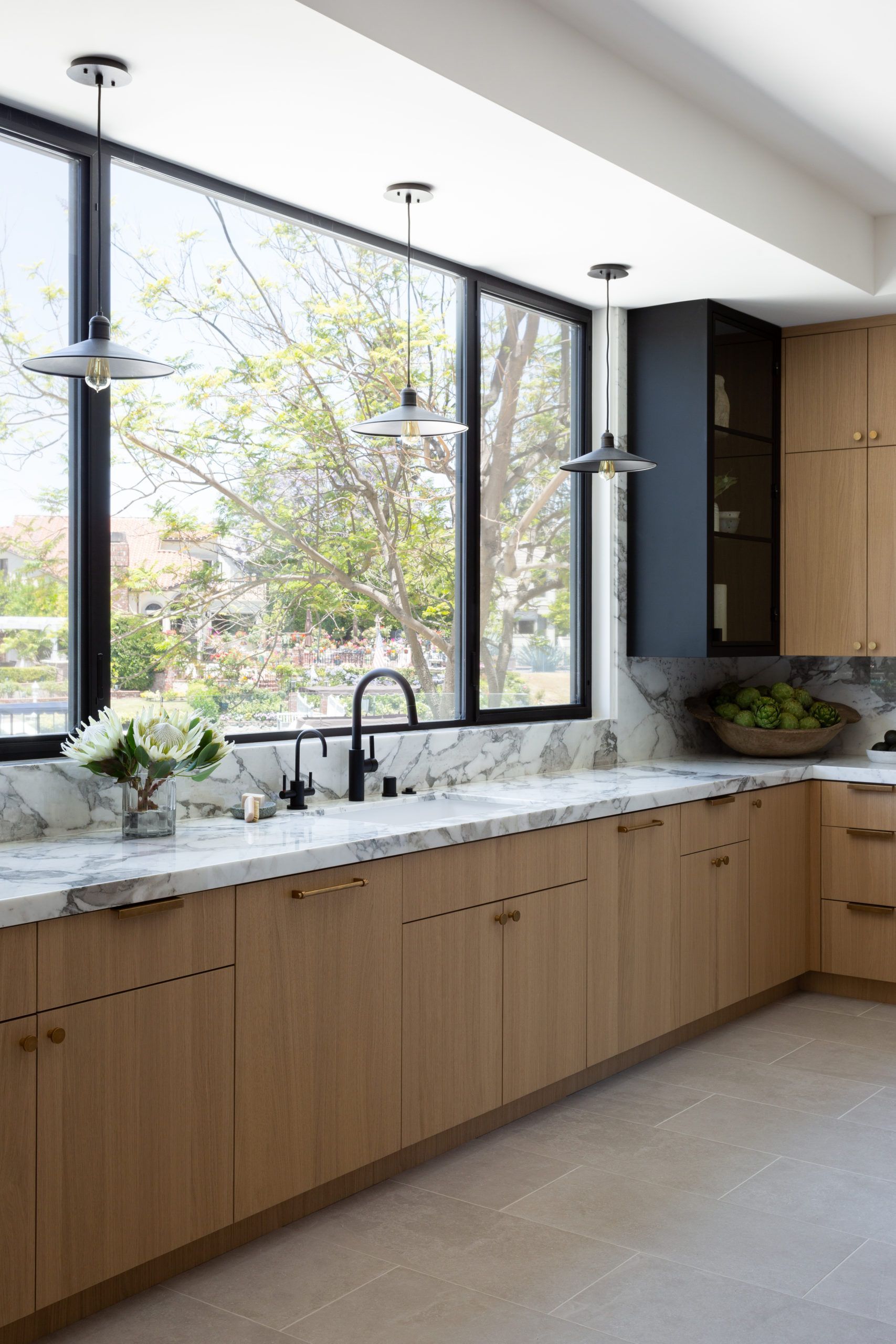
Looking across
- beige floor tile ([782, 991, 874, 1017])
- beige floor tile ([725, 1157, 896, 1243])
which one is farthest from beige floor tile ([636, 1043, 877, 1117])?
beige floor tile ([782, 991, 874, 1017])

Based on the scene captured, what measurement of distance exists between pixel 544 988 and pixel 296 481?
1.57m

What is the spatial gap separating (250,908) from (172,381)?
1433 millimetres

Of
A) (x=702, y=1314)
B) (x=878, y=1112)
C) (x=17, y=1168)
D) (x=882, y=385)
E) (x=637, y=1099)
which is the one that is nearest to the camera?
(x=17, y=1168)

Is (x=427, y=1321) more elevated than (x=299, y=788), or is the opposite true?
(x=299, y=788)

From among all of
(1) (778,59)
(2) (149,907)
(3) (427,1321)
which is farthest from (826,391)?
(3) (427,1321)

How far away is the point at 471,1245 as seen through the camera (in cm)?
265

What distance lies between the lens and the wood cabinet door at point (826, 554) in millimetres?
4824

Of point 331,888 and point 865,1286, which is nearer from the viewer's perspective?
point 865,1286

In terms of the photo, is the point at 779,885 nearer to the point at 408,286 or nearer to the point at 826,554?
the point at 826,554

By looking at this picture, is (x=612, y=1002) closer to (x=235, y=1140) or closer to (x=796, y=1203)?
(x=796, y=1203)

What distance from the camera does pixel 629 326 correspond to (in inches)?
183

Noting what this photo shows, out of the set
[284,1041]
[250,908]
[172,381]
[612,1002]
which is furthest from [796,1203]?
[172,381]

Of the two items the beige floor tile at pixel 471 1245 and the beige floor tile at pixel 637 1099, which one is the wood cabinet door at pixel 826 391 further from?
the beige floor tile at pixel 471 1245

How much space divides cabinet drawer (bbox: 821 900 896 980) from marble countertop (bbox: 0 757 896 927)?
50 centimetres
